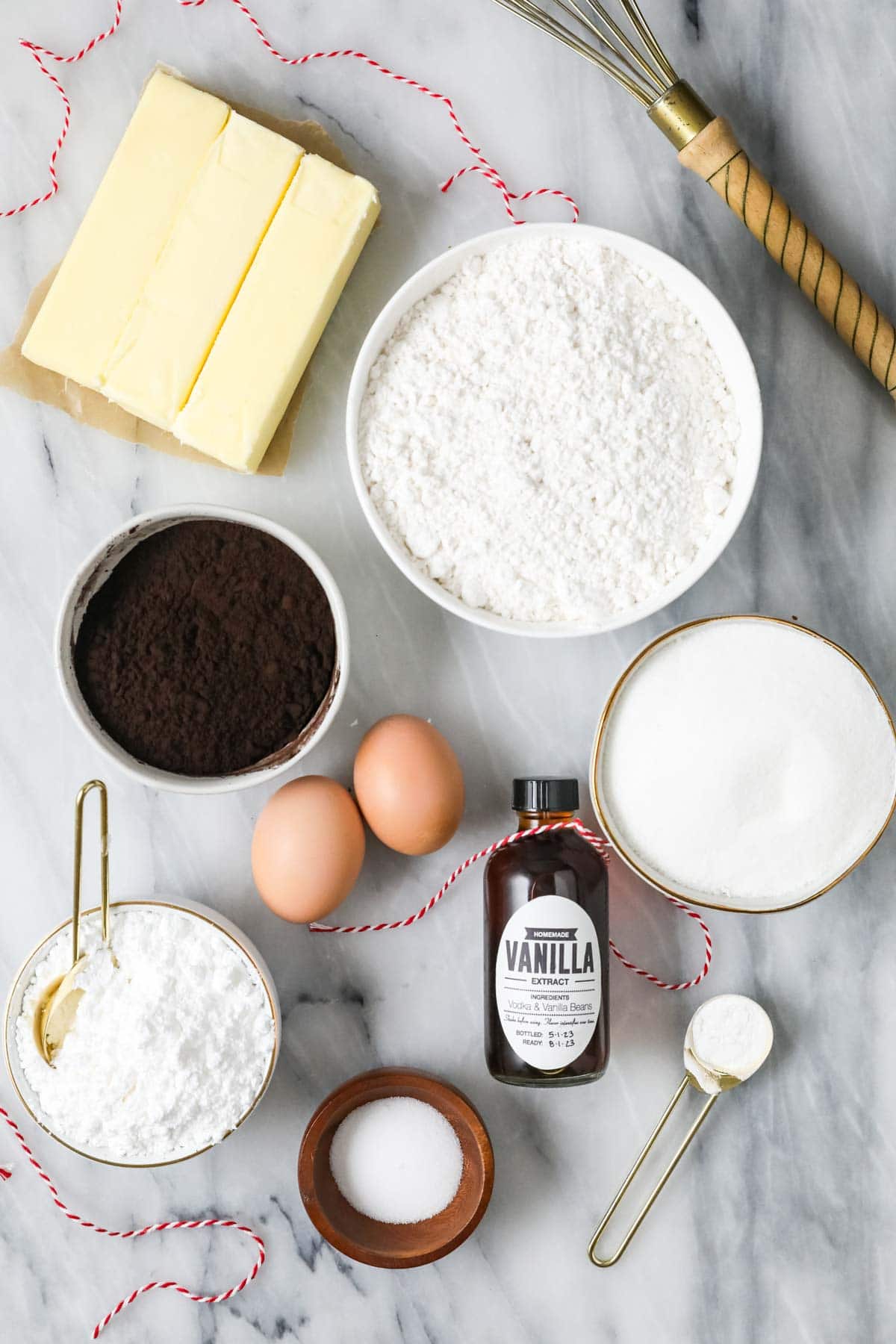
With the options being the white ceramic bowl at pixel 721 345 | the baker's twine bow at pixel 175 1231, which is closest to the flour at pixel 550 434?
the white ceramic bowl at pixel 721 345

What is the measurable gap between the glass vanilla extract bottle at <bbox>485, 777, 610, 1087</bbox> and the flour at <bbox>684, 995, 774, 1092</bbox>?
0.11 metres

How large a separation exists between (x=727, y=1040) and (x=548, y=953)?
0.25m

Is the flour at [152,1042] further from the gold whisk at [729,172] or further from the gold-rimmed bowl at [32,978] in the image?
the gold whisk at [729,172]

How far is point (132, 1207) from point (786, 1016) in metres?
0.72

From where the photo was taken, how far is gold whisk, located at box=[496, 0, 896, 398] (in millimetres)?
883

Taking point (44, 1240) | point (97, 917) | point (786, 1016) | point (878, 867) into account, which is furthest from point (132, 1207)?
point (878, 867)

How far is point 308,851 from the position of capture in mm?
870

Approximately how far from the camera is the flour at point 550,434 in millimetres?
853

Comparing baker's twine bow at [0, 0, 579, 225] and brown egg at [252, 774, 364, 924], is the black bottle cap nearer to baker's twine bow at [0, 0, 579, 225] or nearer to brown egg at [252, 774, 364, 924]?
brown egg at [252, 774, 364, 924]

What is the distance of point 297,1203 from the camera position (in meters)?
1.01

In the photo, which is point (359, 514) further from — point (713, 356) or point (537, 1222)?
point (537, 1222)

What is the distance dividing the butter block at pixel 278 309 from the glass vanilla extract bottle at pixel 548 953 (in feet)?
1.42

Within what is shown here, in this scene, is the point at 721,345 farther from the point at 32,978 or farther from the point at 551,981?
the point at 32,978

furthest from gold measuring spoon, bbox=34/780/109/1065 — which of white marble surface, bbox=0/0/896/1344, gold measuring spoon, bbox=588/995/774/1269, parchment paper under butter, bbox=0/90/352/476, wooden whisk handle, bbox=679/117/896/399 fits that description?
wooden whisk handle, bbox=679/117/896/399
